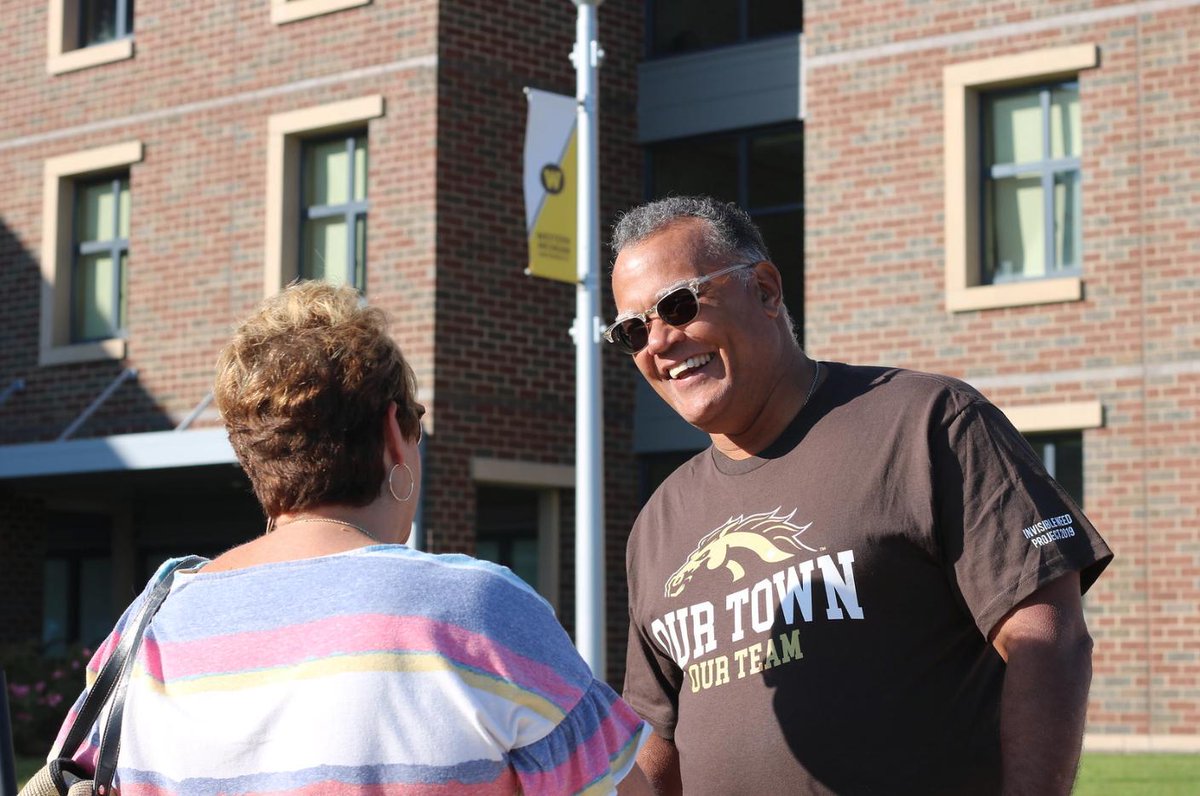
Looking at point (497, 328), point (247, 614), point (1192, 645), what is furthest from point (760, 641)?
point (497, 328)

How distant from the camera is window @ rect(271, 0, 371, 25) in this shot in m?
17.5

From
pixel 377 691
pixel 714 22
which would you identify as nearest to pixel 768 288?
pixel 377 691

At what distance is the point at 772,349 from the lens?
3238 mm

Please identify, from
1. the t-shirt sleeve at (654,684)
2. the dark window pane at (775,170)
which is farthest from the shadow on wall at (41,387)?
the t-shirt sleeve at (654,684)

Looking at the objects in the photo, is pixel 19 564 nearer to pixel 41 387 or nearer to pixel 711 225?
pixel 41 387

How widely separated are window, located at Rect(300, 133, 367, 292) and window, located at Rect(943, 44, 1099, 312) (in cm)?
556

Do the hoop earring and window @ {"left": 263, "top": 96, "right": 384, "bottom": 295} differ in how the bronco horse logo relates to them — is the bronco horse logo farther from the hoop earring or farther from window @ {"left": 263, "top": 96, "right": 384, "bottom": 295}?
window @ {"left": 263, "top": 96, "right": 384, "bottom": 295}

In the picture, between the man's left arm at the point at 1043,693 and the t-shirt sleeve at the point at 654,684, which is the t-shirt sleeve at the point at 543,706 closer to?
the man's left arm at the point at 1043,693

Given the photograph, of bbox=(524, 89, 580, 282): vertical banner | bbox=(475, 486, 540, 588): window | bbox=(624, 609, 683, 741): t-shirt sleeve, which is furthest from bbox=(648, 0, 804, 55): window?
bbox=(624, 609, 683, 741): t-shirt sleeve

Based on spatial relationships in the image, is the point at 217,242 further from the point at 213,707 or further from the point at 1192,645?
the point at 213,707

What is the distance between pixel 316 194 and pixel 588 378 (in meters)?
6.29

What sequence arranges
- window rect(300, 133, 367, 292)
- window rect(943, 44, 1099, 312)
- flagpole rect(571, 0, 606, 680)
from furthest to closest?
window rect(300, 133, 367, 292) < window rect(943, 44, 1099, 312) < flagpole rect(571, 0, 606, 680)

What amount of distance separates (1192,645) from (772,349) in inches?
469

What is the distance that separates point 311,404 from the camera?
262 centimetres
